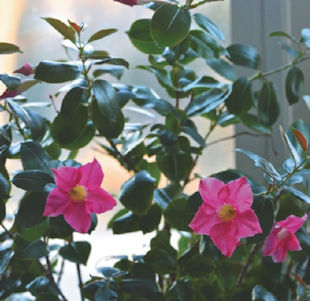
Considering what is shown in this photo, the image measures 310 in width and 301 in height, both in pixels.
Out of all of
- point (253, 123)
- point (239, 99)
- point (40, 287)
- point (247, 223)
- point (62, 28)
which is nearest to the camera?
point (247, 223)

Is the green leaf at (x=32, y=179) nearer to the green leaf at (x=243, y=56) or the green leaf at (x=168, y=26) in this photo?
the green leaf at (x=168, y=26)

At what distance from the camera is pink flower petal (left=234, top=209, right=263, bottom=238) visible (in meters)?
0.88

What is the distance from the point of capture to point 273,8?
1616 mm

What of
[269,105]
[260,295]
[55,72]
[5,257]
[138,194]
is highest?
[55,72]

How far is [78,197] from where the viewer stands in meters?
0.92

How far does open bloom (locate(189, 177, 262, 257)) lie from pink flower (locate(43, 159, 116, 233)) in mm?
155

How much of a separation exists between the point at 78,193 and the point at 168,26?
13.2 inches

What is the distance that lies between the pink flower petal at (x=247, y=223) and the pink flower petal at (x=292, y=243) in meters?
0.15

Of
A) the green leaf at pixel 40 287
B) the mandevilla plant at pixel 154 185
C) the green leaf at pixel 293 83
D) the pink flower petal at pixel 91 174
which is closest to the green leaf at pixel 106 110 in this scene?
the mandevilla plant at pixel 154 185

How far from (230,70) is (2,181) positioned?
601 millimetres

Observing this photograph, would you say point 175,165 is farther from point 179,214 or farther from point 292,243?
point 292,243

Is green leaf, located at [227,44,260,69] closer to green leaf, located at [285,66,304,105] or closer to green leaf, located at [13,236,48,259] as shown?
green leaf, located at [285,66,304,105]

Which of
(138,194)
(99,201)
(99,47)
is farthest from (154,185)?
(99,47)

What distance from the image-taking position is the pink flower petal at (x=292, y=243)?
1013 mm
